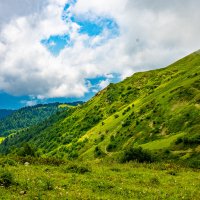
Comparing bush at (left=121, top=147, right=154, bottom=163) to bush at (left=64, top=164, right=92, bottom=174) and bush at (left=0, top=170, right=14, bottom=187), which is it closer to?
bush at (left=64, top=164, right=92, bottom=174)

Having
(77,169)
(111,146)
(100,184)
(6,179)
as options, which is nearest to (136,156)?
(77,169)

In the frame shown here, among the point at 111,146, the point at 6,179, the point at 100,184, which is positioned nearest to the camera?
the point at 6,179

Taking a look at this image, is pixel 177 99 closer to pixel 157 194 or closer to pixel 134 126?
pixel 134 126

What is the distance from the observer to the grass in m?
20.1

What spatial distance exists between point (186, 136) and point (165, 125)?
1860 cm

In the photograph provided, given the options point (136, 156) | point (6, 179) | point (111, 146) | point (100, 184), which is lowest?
point (100, 184)

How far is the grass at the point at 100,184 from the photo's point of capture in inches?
793

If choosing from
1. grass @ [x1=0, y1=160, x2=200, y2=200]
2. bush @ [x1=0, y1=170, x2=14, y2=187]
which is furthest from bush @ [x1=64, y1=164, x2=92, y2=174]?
bush @ [x1=0, y1=170, x2=14, y2=187]

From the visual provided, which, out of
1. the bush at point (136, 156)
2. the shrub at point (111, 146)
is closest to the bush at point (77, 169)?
the bush at point (136, 156)

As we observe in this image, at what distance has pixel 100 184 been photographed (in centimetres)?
2345

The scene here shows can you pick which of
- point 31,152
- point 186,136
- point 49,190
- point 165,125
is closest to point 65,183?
point 49,190

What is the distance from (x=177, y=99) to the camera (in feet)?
295

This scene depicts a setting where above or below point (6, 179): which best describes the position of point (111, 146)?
above

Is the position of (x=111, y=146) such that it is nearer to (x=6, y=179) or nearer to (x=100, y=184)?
(x=100, y=184)
